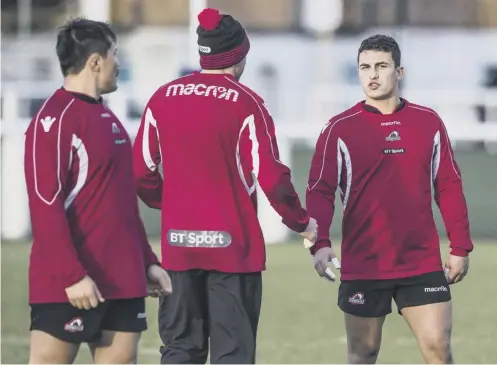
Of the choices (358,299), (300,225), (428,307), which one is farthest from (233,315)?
(428,307)

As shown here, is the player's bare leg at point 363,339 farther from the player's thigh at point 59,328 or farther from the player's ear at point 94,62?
the player's ear at point 94,62

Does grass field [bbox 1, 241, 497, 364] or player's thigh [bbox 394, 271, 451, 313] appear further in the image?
grass field [bbox 1, 241, 497, 364]

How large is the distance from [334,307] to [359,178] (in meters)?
4.64

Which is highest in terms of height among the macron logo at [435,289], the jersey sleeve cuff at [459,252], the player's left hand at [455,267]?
the jersey sleeve cuff at [459,252]

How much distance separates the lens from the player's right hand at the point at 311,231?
260 inches

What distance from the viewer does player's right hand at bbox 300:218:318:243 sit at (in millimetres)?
6597

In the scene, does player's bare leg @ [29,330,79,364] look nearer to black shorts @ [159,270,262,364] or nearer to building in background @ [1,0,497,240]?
black shorts @ [159,270,262,364]

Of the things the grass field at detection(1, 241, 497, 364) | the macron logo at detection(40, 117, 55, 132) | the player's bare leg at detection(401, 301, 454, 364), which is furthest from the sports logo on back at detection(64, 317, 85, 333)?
the grass field at detection(1, 241, 497, 364)

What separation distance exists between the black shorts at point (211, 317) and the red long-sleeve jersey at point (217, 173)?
2.8 inches

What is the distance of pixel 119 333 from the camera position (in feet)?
19.1

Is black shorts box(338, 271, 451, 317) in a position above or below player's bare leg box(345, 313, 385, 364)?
above

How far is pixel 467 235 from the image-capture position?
714 cm

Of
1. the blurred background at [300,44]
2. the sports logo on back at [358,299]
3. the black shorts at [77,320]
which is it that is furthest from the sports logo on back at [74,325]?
the blurred background at [300,44]

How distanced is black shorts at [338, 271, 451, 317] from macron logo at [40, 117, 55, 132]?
208 cm
